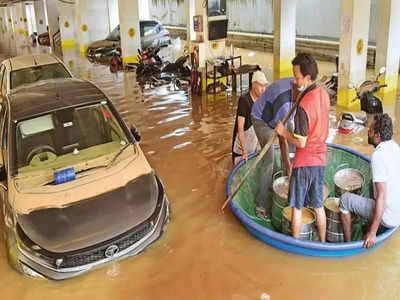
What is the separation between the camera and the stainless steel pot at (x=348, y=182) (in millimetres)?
4062

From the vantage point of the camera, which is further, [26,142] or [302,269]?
[26,142]

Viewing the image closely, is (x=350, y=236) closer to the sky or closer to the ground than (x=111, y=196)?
closer to the ground

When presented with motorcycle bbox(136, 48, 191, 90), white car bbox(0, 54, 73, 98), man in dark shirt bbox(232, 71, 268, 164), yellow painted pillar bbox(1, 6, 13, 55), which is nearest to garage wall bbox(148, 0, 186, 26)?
motorcycle bbox(136, 48, 191, 90)

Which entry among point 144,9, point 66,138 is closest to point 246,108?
point 66,138

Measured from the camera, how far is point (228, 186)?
439cm

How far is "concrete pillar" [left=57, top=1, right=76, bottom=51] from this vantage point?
70.5 ft

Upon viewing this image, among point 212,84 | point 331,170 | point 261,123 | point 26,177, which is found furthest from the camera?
point 212,84

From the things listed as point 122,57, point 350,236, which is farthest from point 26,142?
point 122,57

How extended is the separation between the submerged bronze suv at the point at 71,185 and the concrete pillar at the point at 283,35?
7.76 metres

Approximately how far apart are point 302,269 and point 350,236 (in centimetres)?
56

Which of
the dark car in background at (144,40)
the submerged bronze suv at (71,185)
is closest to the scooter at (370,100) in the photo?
the submerged bronze suv at (71,185)

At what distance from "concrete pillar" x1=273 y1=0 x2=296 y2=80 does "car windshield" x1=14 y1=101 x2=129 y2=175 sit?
7.62 metres

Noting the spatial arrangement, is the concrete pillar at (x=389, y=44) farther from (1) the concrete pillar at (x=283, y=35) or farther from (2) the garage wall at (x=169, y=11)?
(2) the garage wall at (x=169, y=11)

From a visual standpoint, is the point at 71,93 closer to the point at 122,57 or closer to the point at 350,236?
the point at 350,236
